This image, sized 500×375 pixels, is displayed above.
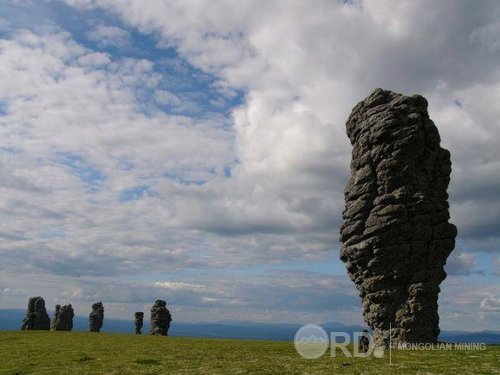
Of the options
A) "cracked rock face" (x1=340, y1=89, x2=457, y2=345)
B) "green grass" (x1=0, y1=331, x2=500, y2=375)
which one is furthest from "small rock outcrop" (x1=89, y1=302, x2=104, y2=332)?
"cracked rock face" (x1=340, y1=89, x2=457, y2=345)

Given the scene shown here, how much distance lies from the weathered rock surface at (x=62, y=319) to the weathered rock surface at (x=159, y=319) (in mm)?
29422

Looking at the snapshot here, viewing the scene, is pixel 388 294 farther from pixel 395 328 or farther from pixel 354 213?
pixel 354 213

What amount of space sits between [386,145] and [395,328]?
25374 mm

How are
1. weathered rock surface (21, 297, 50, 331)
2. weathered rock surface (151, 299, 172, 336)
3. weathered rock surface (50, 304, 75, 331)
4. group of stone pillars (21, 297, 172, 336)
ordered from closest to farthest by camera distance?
weathered rock surface (151, 299, 172, 336) → group of stone pillars (21, 297, 172, 336) → weathered rock surface (21, 297, 50, 331) → weathered rock surface (50, 304, 75, 331)

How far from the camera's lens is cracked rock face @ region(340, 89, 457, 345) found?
6188 cm

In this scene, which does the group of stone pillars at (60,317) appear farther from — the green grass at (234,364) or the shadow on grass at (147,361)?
the shadow on grass at (147,361)

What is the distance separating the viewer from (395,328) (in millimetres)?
61219

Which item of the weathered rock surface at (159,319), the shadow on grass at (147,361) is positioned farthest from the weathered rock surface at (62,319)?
the shadow on grass at (147,361)

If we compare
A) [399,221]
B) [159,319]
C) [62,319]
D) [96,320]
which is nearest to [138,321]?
[159,319]

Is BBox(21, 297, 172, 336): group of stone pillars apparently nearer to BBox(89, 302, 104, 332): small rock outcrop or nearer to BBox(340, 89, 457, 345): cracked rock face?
BBox(89, 302, 104, 332): small rock outcrop

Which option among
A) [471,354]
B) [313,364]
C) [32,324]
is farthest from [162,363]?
[32,324]

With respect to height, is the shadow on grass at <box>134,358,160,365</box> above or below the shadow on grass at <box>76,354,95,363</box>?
above

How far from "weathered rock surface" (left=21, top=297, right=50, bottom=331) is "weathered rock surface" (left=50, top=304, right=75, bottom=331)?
2.68 m

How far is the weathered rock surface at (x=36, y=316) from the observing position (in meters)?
136
